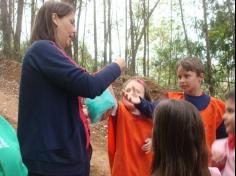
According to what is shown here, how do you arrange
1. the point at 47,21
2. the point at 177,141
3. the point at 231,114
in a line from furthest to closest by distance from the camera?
the point at 47,21 → the point at 177,141 → the point at 231,114

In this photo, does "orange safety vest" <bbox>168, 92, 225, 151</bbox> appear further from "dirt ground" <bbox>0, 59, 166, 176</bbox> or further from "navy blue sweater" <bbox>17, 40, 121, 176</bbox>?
"navy blue sweater" <bbox>17, 40, 121, 176</bbox>

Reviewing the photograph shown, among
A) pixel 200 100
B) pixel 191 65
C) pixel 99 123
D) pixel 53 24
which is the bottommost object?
pixel 99 123

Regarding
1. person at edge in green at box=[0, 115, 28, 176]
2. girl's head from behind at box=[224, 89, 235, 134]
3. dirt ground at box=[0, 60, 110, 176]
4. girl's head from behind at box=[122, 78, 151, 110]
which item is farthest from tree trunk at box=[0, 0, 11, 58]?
girl's head from behind at box=[224, 89, 235, 134]

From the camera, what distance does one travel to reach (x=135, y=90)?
2904 millimetres

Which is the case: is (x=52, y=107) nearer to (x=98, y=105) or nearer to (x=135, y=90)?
(x=98, y=105)

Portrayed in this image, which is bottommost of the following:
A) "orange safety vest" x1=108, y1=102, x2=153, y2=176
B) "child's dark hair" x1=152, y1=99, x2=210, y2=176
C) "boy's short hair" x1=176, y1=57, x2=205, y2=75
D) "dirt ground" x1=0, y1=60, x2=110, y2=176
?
"dirt ground" x1=0, y1=60, x2=110, y2=176

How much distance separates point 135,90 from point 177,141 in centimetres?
105

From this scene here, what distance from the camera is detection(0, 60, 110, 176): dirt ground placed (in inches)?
224

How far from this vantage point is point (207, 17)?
44.8 ft

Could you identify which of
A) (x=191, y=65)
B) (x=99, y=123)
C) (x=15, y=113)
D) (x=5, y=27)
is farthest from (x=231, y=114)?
(x=5, y=27)

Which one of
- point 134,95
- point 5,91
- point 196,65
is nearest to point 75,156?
point 134,95

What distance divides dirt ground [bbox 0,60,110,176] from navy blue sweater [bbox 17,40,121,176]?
10.8 ft

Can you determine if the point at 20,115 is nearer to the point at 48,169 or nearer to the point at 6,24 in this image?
the point at 48,169

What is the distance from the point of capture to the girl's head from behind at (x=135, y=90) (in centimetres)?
288
